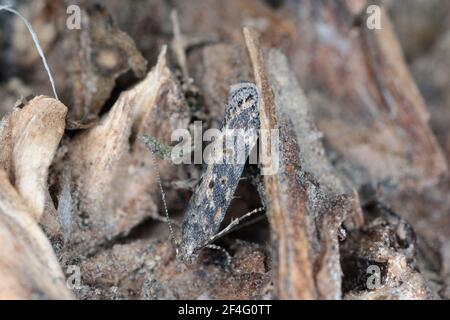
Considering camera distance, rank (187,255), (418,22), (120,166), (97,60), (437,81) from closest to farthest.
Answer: (187,255) < (120,166) < (97,60) < (437,81) < (418,22)

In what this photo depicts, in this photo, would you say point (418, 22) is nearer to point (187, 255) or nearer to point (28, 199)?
point (187, 255)

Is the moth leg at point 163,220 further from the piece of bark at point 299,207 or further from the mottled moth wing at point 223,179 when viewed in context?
the piece of bark at point 299,207

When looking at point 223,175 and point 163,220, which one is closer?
point 223,175

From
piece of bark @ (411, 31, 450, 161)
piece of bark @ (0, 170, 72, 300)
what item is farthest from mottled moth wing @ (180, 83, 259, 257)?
piece of bark @ (411, 31, 450, 161)

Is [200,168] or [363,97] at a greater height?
[363,97]

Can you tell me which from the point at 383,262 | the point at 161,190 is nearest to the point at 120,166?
the point at 161,190

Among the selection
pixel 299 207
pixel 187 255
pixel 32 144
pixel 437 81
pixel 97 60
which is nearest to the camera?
pixel 299 207
